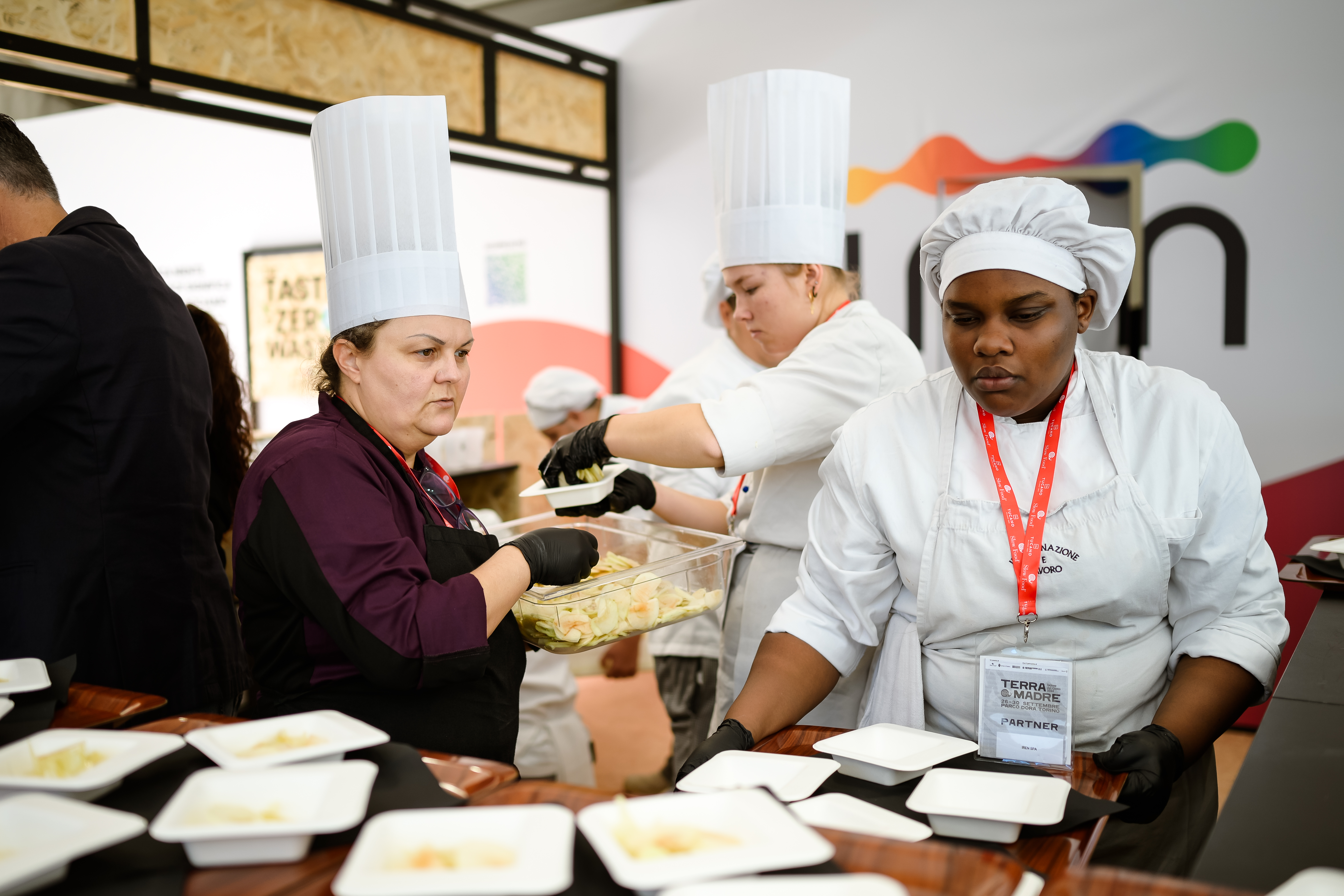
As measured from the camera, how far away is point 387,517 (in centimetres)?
145

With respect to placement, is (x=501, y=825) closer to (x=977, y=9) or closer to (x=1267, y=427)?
(x=1267, y=427)

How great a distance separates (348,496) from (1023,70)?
3.83 m

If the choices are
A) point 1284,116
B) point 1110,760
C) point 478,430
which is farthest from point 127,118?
point 1284,116

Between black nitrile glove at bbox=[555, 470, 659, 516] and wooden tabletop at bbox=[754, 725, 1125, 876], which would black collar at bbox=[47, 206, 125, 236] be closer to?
black nitrile glove at bbox=[555, 470, 659, 516]

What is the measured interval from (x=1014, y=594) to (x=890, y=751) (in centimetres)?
43

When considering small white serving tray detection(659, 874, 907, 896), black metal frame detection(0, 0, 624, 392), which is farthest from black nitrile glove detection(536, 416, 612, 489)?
black metal frame detection(0, 0, 624, 392)

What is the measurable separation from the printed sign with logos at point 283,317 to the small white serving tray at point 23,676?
265 cm

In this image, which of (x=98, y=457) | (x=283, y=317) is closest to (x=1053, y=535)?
(x=98, y=457)

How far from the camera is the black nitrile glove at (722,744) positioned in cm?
131

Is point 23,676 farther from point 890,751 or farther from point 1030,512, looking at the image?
point 1030,512

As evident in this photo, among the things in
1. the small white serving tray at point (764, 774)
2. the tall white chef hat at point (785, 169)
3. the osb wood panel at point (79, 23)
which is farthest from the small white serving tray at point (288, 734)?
the osb wood panel at point (79, 23)

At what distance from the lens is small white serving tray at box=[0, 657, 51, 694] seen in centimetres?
129

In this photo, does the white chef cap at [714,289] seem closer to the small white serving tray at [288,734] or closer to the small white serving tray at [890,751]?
the small white serving tray at [890,751]

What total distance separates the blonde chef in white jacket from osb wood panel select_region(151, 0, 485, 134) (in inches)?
53.9
